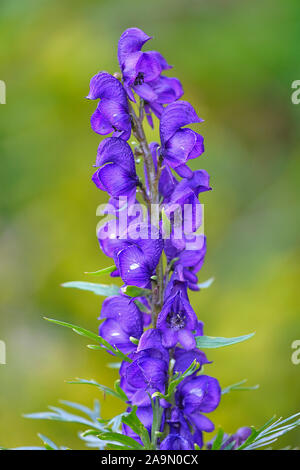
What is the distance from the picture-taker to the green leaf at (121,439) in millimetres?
528

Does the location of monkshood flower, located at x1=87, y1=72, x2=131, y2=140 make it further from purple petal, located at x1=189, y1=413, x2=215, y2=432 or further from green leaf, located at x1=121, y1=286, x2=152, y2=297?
purple petal, located at x1=189, y1=413, x2=215, y2=432

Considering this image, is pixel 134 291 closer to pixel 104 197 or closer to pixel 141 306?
pixel 141 306

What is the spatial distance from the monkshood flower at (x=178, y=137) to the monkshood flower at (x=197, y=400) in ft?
0.70

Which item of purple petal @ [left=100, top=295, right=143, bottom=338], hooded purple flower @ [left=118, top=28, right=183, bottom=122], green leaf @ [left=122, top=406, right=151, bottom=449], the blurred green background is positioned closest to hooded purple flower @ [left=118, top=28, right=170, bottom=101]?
hooded purple flower @ [left=118, top=28, right=183, bottom=122]

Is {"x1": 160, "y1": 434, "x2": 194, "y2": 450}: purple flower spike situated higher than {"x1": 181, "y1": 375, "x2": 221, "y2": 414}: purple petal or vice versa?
{"x1": 181, "y1": 375, "x2": 221, "y2": 414}: purple petal

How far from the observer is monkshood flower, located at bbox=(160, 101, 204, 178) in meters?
0.57

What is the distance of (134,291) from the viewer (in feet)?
1.82

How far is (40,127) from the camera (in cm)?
174

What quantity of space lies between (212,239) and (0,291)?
0.66 meters

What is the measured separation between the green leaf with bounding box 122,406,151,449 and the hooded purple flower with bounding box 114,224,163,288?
0.12 meters

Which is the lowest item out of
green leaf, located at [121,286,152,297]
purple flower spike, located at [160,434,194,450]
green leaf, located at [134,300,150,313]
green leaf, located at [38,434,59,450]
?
green leaf, located at [38,434,59,450]

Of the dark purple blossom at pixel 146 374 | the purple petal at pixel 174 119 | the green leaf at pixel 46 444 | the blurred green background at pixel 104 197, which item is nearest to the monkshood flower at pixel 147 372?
the dark purple blossom at pixel 146 374
